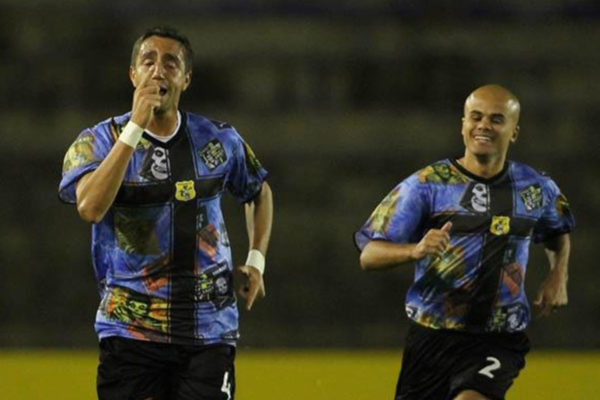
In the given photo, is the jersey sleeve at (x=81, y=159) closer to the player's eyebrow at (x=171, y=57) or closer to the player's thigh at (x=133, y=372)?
the player's eyebrow at (x=171, y=57)

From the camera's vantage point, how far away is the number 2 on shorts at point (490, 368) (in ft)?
19.0

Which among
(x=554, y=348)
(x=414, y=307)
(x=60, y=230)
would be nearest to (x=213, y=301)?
(x=414, y=307)

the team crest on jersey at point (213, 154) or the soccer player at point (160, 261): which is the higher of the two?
the team crest on jersey at point (213, 154)

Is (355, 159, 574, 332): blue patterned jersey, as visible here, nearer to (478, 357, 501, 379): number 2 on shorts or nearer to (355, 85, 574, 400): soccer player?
(355, 85, 574, 400): soccer player

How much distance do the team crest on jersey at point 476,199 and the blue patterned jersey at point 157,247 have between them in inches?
41.3

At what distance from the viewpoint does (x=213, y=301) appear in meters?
5.35

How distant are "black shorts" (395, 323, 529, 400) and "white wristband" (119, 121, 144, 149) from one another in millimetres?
1513

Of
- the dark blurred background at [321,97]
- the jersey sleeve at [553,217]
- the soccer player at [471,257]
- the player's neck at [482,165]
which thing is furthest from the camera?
the dark blurred background at [321,97]

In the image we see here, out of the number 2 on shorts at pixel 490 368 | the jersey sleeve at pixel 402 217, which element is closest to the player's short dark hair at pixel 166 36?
the jersey sleeve at pixel 402 217

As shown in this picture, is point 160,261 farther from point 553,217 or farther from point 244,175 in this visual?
point 553,217

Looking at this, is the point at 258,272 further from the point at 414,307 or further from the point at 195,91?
the point at 195,91

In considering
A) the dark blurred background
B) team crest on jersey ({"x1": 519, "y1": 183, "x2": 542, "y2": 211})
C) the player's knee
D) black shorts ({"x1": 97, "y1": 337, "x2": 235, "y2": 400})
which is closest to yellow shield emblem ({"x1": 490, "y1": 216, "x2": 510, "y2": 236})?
team crest on jersey ({"x1": 519, "y1": 183, "x2": 542, "y2": 211})

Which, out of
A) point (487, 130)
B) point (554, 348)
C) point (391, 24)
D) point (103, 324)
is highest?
point (391, 24)

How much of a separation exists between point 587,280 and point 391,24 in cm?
290
